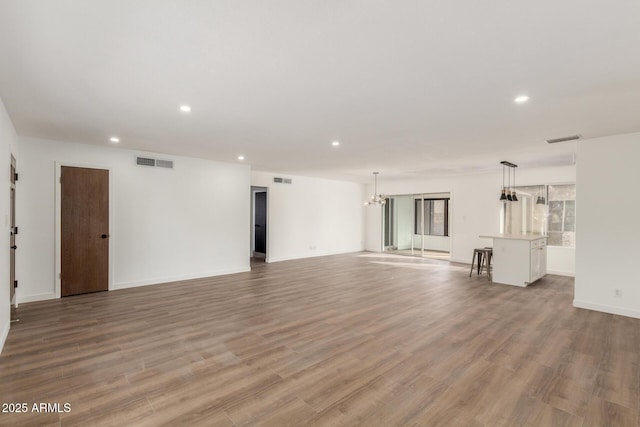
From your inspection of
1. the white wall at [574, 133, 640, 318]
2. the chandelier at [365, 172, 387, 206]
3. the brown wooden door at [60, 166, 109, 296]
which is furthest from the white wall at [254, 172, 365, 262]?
the white wall at [574, 133, 640, 318]

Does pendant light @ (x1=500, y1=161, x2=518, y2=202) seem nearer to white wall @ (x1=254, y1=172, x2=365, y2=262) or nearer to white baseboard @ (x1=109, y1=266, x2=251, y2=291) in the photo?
white wall @ (x1=254, y1=172, x2=365, y2=262)

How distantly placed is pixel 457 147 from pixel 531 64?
122 inches

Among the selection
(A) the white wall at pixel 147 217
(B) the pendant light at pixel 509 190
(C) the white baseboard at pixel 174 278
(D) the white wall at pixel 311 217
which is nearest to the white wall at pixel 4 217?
(A) the white wall at pixel 147 217

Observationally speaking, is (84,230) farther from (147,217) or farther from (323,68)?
(323,68)

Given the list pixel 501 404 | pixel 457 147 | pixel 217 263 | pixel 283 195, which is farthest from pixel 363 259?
pixel 501 404

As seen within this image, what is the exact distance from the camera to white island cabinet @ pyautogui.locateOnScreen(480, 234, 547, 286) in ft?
20.5

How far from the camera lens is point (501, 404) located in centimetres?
237

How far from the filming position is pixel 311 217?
1023cm

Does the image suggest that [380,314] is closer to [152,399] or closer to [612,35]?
[152,399]

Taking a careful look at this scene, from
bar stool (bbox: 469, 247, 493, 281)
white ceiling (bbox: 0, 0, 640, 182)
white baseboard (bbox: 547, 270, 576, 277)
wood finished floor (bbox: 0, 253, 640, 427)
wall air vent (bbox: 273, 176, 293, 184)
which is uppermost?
white ceiling (bbox: 0, 0, 640, 182)

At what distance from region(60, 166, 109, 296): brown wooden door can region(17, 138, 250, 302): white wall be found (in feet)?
0.40

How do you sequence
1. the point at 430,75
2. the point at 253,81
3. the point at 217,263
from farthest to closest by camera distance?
the point at 217,263
the point at 253,81
the point at 430,75

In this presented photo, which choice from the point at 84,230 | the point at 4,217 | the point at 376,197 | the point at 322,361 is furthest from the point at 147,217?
the point at 376,197

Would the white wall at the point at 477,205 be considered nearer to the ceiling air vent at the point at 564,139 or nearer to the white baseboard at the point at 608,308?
the white baseboard at the point at 608,308
